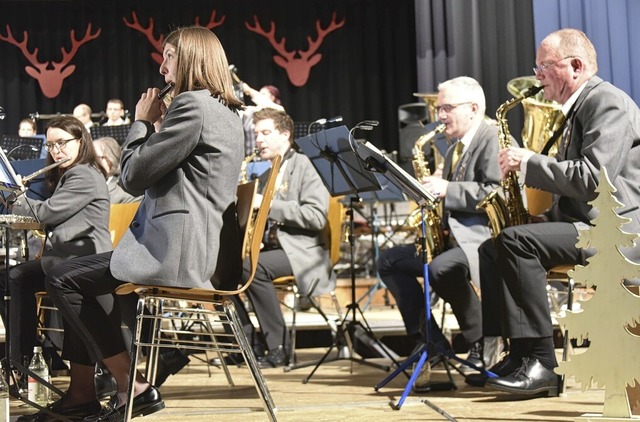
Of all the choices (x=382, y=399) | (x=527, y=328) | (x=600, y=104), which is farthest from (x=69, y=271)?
(x=600, y=104)

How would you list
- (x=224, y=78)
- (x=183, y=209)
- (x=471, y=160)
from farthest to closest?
(x=471, y=160)
(x=224, y=78)
(x=183, y=209)

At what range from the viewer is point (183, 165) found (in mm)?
2688

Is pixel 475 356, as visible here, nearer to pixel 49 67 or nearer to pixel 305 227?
pixel 305 227

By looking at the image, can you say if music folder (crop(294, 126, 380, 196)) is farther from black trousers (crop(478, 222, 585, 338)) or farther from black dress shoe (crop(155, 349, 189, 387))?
black dress shoe (crop(155, 349, 189, 387))

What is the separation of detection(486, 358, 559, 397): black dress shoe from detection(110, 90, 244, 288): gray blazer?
1170mm

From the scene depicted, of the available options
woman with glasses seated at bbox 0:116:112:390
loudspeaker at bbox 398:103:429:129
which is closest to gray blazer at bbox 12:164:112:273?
woman with glasses seated at bbox 0:116:112:390

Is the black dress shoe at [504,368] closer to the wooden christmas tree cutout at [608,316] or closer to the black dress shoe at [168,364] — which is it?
the wooden christmas tree cutout at [608,316]

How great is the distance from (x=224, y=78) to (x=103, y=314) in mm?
894

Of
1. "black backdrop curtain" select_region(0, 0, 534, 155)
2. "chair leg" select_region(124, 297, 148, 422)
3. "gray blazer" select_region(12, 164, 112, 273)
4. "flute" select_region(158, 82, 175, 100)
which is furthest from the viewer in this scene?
"black backdrop curtain" select_region(0, 0, 534, 155)

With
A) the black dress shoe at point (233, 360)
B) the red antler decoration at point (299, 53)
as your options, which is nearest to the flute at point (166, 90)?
the black dress shoe at point (233, 360)

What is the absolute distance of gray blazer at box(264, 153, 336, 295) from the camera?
453 cm

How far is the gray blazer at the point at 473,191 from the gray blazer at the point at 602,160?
2.32 feet

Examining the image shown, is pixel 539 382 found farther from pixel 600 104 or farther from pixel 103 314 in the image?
pixel 103 314

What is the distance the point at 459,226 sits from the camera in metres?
3.89
